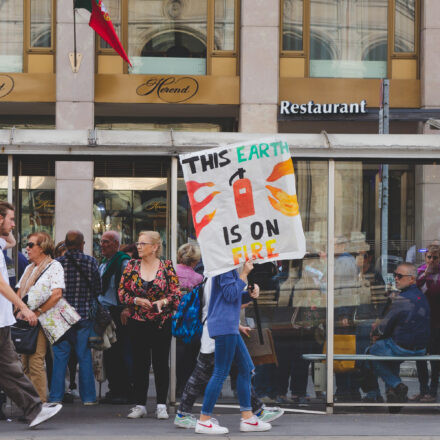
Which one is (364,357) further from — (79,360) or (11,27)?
(11,27)

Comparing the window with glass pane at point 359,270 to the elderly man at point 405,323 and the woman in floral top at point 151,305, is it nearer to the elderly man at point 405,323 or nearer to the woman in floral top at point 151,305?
the elderly man at point 405,323

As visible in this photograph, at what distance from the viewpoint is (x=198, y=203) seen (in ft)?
23.8

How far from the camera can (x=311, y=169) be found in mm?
8164

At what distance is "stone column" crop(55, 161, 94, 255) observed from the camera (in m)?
17.3

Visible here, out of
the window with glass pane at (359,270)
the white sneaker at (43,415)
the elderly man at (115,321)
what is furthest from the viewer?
the elderly man at (115,321)

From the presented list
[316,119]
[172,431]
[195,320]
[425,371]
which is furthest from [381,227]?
[316,119]

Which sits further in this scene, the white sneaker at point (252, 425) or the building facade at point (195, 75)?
the building facade at point (195, 75)

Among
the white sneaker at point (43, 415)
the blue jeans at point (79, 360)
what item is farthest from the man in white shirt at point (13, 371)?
the blue jeans at point (79, 360)

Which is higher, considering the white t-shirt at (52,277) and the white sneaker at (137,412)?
the white t-shirt at (52,277)

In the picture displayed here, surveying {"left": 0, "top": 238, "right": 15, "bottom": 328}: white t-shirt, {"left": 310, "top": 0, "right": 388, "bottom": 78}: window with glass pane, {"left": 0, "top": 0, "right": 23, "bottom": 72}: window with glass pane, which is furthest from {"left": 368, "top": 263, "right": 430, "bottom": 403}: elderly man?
{"left": 0, "top": 0, "right": 23, "bottom": 72}: window with glass pane

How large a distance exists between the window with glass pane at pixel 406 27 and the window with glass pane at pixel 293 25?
2.04m

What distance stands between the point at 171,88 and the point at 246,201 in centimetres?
1115

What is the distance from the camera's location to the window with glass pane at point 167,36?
18312 millimetres

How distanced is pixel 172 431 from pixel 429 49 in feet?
42.4
